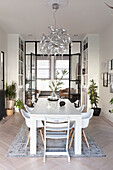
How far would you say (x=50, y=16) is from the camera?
549cm

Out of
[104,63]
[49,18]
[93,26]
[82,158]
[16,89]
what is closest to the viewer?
[82,158]

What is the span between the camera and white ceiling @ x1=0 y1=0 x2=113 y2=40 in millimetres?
4590

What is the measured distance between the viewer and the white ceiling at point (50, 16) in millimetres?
4590

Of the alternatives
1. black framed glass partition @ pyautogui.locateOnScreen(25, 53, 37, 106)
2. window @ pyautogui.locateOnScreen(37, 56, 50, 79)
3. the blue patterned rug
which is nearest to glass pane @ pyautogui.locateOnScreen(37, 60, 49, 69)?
window @ pyautogui.locateOnScreen(37, 56, 50, 79)

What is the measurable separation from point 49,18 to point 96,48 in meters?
2.90

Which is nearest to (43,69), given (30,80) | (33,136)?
(30,80)

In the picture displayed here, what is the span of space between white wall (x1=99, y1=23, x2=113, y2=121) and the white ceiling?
0.30 meters

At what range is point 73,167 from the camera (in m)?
2.94

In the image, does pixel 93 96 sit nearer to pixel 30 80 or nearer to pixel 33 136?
pixel 30 80

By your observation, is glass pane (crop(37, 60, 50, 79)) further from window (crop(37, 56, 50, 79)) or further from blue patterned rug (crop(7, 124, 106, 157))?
blue patterned rug (crop(7, 124, 106, 157))

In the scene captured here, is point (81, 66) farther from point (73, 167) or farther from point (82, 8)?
point (73, 167)

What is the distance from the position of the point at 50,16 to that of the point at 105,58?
2671 millimetres

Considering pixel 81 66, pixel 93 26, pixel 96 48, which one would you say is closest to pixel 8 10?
pixel 93 26

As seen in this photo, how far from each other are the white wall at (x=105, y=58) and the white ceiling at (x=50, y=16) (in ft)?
0.97
